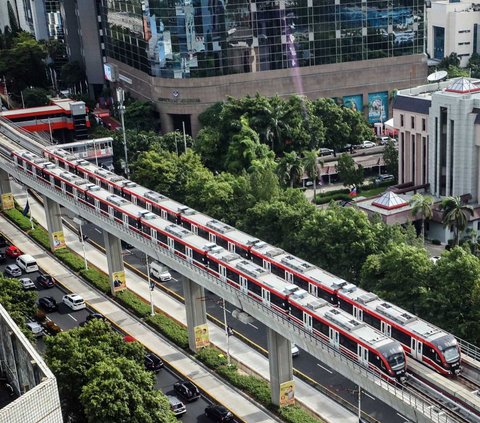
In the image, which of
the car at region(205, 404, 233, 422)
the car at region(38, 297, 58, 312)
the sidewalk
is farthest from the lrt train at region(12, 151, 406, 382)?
the car at region(38, 297, 58, 312)

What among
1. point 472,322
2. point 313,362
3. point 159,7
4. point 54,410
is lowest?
point 313,362

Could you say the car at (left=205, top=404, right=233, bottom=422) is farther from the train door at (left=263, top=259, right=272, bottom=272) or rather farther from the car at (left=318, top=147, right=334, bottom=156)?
the car at (left=318, top=147, right=334, bottom=156)

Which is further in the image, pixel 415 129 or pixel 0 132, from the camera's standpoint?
pixel 0 132

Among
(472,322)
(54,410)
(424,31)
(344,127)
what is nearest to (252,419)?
(472,322)

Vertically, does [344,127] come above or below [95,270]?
above

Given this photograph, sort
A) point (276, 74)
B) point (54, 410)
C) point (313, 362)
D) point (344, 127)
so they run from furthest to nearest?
point (276, 74)
point (344, 127)
point (313, 362)
point (54, 410)

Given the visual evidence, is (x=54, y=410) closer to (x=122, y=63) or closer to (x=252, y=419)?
(x=252, y=419)

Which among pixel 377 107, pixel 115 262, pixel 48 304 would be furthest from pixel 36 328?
pixel 377 107

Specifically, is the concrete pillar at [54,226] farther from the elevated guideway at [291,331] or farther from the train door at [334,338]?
the train door at [334,338]

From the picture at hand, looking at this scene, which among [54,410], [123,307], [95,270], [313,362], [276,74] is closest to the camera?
[54,410]
